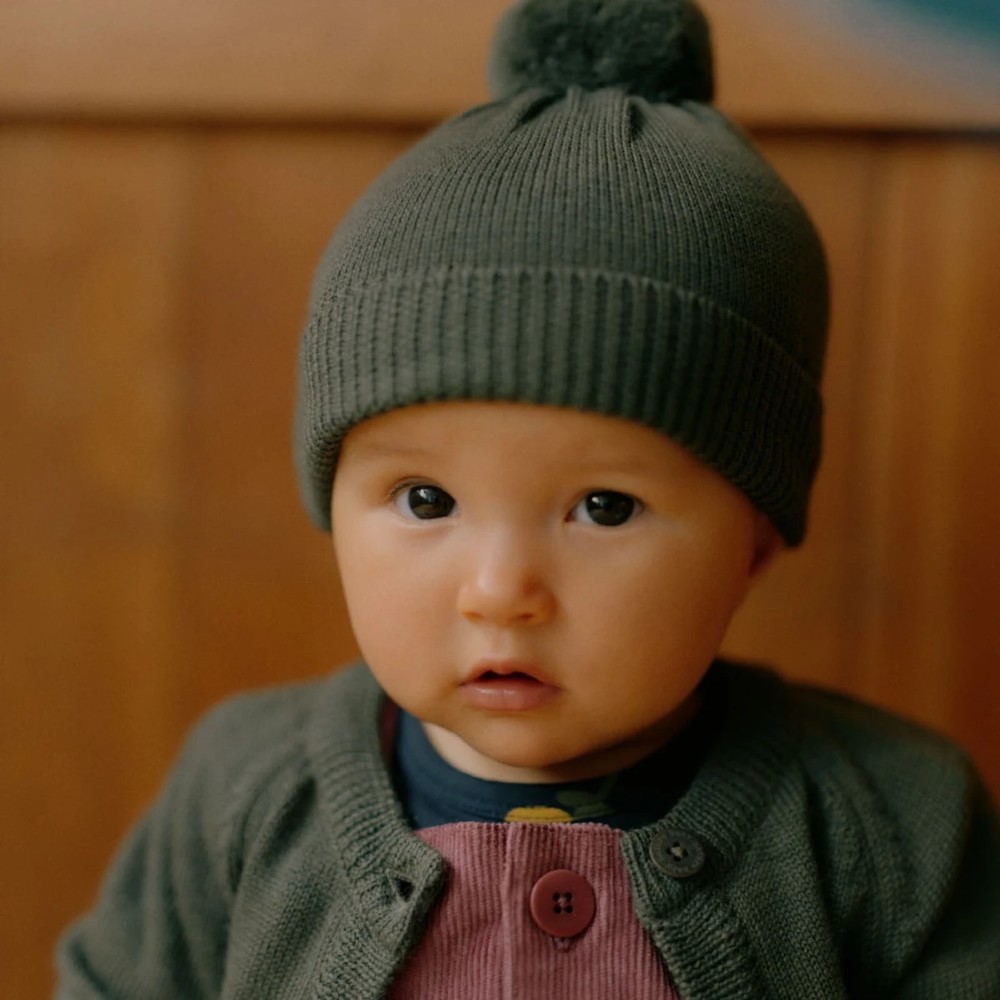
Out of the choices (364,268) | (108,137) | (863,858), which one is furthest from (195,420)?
(863,858)

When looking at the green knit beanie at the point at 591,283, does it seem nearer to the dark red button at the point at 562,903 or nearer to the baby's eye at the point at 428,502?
the baby's eye at the point at 428,502

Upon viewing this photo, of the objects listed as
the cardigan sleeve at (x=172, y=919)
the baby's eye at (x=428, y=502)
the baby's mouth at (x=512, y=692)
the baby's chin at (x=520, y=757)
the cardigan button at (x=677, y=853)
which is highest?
the baby's eye at (x=428, y=502)

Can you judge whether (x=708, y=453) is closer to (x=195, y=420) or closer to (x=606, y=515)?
(x=606, y=515)

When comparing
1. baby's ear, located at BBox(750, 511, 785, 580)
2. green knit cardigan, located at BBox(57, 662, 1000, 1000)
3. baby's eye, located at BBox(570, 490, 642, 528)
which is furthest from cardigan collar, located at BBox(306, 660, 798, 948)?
baby's eye, located at BBox(570, 490, 642, 528)

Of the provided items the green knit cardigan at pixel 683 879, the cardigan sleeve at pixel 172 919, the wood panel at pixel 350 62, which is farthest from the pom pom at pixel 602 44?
the cardigan sleeve at pixel 172 919

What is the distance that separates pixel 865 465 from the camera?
1136 mm

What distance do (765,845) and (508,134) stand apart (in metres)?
0.49

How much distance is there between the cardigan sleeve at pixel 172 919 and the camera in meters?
0.88

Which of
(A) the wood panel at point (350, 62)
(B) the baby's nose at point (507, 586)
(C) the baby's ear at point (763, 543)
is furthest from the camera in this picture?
(A) the wood panel at point (350, 62)

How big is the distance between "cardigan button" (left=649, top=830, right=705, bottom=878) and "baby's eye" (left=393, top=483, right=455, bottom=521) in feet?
0.82

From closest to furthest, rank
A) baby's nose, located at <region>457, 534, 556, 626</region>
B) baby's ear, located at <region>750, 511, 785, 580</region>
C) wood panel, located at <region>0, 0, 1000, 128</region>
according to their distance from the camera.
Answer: baby's nose, located at <region>457, 534, 556, 626</region>, baby's ear, located at <region>750, 511, 785, 580</region>, wood panel, located at <region>0, 0, 1000, 128</region>

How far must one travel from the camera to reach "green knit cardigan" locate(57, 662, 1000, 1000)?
758 millimetres

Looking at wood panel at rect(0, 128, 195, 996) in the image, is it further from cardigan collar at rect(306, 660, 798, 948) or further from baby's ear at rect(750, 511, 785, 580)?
baby's ear at rect(750, 511, 785, 580)

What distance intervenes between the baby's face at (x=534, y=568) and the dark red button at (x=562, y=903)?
0.07 m
